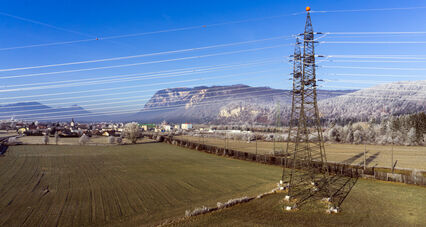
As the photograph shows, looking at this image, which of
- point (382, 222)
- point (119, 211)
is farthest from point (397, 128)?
point (119, 211)

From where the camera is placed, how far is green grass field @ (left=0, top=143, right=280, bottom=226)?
15121 mm

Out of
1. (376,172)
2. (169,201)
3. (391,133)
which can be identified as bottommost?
(169,201)

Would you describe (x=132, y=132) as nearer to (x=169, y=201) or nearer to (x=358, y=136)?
(x=358, y=136)

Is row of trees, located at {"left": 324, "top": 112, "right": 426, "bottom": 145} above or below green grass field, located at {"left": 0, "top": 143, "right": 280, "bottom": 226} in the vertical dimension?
above

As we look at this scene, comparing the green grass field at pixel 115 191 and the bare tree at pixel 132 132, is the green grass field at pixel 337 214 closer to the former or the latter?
the green grass field at pixel 115 191

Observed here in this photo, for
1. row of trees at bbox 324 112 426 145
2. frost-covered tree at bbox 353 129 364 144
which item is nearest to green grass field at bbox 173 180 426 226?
row of trees at bbox 324 112 426 145

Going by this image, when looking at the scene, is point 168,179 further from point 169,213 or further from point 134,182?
point 169,213

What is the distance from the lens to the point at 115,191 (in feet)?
69.1

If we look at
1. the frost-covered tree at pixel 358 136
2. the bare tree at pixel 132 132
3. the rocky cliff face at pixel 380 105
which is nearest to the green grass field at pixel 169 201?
the frost-covered tree at pixel 358 136

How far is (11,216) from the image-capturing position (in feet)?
49.7

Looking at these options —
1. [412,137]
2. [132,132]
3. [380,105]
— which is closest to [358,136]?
[412,137]

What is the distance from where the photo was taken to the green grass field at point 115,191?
15.1m

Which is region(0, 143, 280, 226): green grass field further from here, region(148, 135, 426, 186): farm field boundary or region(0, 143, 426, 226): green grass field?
region(148, 135, 426, 186): farm field boundary

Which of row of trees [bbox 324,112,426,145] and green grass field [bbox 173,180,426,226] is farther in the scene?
row of trees [bbox 324,112,426,145]
